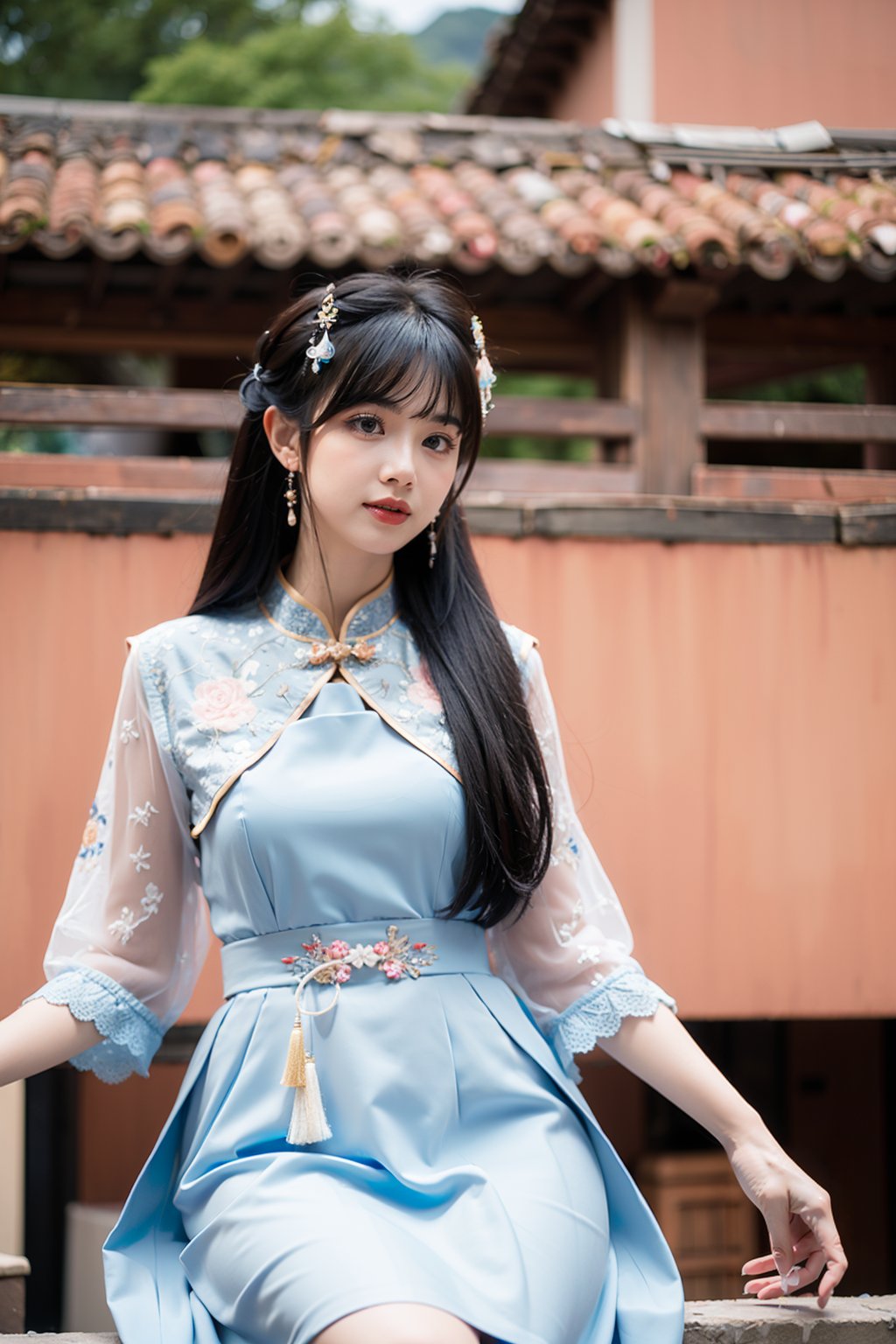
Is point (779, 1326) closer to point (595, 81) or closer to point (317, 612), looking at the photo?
point (317, 612)

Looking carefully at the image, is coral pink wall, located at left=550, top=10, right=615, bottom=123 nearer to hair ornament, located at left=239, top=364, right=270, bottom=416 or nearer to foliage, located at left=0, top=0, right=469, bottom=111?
foliage, located at left=0, top=0, right=469, bottom=111

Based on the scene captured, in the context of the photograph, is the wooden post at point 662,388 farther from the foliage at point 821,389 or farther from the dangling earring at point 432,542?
the foliage at point 821,389

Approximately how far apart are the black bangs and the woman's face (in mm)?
11

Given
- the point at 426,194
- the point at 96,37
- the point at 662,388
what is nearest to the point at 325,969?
the point at 662,388

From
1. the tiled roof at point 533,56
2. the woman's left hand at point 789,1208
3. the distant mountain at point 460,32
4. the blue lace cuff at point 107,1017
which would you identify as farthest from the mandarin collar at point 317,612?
the distant mountain at point 460,32

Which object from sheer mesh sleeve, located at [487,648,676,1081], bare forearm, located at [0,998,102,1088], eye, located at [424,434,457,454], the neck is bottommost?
bare forearm, located at [0,998,102,1088]

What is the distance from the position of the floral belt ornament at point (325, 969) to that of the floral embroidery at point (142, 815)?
296mm

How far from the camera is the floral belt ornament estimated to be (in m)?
1.69

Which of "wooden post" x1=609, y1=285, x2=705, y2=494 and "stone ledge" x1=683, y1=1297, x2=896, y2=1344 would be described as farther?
"wooden post" x1=609, y1=285, x2=705, y2=494

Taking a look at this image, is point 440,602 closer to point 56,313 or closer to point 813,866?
point 813,866

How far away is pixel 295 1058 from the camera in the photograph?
5.56ft

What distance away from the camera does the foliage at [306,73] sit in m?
12.3

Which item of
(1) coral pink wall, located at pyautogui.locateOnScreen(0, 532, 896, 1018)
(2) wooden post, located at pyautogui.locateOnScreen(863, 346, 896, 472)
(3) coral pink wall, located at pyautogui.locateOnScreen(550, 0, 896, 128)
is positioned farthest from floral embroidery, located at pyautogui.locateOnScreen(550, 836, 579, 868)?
(3) coral pink wall, located at pyautogui.locateOnScreen(550, 0, 896, 128)

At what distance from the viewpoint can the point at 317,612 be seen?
2.03 m
